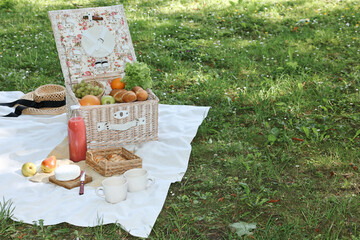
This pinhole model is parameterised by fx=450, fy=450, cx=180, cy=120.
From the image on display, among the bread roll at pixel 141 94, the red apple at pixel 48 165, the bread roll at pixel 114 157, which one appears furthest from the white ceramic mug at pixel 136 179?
the bread roll at pixel 141 94

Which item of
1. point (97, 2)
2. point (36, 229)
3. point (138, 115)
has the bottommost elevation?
point (36, 229)

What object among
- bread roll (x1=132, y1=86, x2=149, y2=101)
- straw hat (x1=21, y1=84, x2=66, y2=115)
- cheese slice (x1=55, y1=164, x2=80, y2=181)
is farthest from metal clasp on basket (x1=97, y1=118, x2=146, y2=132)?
straw hat (x1=21, y1=84, x2=66, y2=115)

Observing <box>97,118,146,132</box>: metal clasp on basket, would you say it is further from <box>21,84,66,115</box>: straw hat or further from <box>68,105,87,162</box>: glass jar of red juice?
<box>21,84,66,115</box>: straw hat

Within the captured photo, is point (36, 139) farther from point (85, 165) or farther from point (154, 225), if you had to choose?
point (154, 225)

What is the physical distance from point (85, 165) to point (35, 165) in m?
0.40

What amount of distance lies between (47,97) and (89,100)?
104cm

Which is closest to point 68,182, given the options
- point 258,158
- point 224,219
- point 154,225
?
point 154,225

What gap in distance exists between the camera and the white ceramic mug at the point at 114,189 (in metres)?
3.08

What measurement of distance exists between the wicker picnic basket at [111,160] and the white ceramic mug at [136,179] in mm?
214

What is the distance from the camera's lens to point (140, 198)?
126 inches

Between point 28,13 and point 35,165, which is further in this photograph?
point 28,13

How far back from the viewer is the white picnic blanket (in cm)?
299

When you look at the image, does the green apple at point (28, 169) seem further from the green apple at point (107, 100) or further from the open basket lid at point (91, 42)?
the open basket lid at point (91, 42)

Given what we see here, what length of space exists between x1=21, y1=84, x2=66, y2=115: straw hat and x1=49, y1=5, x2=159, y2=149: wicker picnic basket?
45cm
